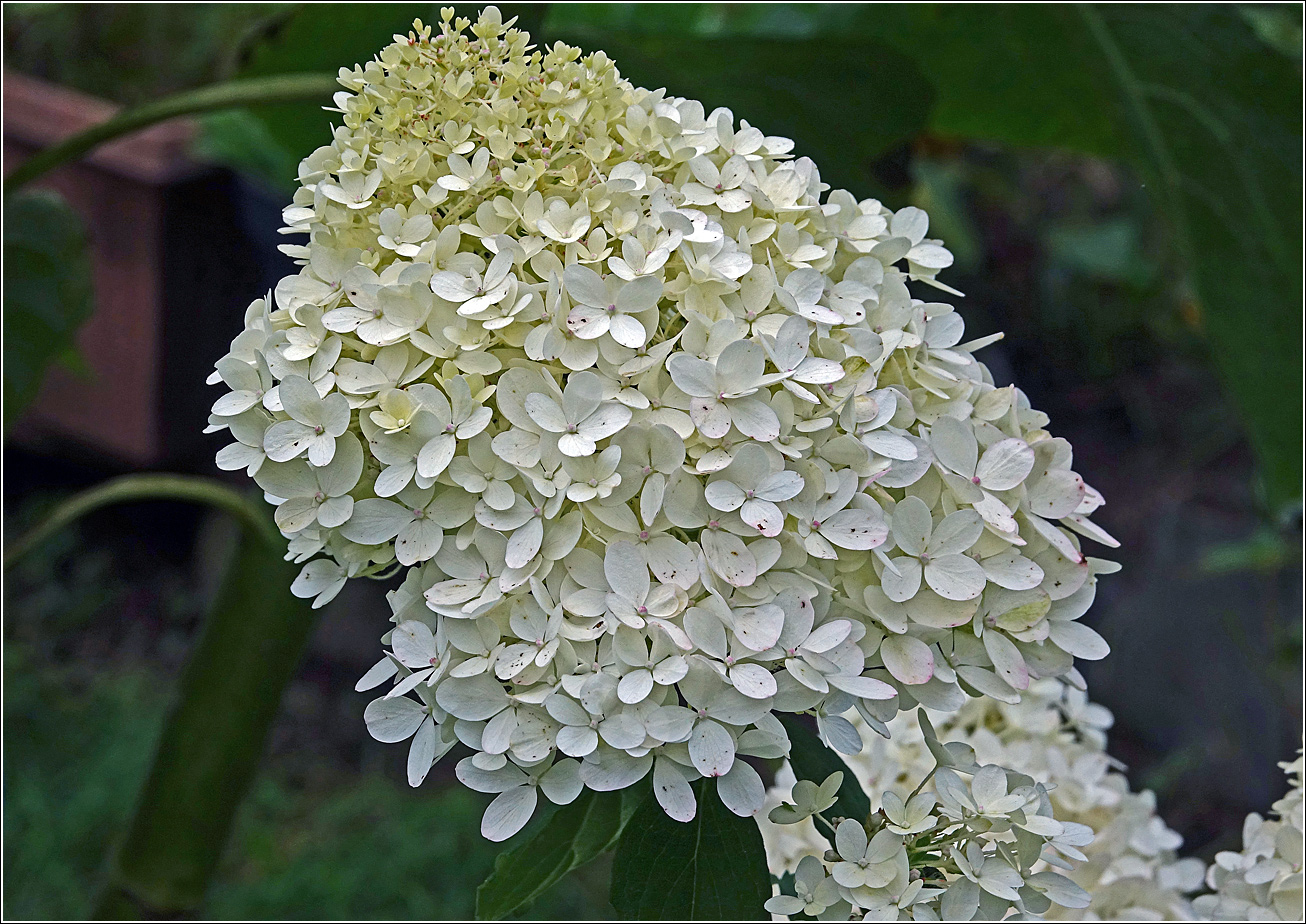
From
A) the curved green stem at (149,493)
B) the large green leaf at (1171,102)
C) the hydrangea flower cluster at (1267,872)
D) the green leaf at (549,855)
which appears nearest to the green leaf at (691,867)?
the green leaf at (549,855)

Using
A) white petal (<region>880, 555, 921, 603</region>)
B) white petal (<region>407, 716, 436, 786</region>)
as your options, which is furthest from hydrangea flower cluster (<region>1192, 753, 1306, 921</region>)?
white petal (<region>407, 716, 436, 786</region>)

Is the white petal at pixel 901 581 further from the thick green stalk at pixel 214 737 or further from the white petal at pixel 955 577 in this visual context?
the thick green stalk at pixel 214 737

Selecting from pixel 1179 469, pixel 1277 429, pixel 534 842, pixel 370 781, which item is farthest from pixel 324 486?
pixel 1179 469

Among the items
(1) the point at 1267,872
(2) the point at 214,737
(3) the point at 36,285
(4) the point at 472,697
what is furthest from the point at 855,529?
Result: (3) the point at 36,285

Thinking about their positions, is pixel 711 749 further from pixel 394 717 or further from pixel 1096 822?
pixel 1096 822

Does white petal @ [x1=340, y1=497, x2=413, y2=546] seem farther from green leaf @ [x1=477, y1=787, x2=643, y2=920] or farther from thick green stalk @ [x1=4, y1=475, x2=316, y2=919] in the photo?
thick green stalk @ [x1=4, y1=475, x2=316, y2=919]
